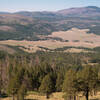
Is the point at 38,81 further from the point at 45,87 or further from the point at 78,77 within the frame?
the point at 78,77

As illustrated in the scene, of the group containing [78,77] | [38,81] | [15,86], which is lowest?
[38,81]

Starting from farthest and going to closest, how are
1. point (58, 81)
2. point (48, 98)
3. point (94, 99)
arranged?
point (58, 81)
point (48, 98)
point (94, 99)

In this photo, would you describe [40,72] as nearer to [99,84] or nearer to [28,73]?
[28,73]

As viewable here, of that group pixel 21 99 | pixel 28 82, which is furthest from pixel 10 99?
pixel 28 82

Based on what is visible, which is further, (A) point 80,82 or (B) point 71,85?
(A) point 80,82

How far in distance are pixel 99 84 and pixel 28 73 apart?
1866 inches

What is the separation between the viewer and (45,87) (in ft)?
243

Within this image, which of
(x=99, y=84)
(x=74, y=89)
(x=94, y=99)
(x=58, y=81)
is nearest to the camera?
(x=74, y=89)

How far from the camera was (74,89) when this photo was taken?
5469 centimetres

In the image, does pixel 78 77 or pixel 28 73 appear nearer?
pixel 78 77

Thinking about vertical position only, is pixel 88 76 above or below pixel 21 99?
above

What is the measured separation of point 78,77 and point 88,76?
2694 millimetres

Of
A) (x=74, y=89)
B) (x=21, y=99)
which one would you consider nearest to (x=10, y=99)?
(x=21, y=99)

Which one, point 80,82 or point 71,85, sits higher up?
point 80,82
